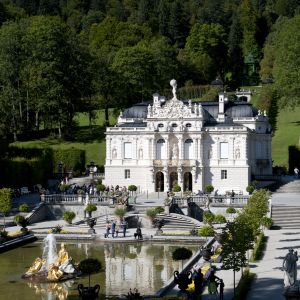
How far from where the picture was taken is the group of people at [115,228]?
45.5 meters

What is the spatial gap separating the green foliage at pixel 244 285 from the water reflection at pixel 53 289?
7004mm

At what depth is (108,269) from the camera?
35.3 metres

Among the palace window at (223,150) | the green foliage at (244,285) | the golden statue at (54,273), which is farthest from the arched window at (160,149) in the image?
the green foliage at (244,285)

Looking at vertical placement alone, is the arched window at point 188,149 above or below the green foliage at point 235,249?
above

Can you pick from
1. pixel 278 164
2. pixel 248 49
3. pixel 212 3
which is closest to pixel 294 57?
pixel 278 164

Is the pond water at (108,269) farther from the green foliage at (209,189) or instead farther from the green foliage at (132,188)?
the green foliage at (209,189)

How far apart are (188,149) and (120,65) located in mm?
29621

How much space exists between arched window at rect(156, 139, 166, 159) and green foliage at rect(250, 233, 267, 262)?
24.8m

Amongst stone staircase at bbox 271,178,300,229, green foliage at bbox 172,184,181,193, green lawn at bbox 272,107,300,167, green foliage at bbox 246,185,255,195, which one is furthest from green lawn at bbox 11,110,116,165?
stone staircase at bbox 271,178,300,229

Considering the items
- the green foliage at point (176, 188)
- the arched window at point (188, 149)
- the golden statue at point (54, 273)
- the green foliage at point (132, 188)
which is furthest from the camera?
the arched window at point (188, 149)

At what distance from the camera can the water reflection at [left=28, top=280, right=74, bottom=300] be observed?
29.5m

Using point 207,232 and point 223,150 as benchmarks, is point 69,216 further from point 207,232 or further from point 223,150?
point 223,150

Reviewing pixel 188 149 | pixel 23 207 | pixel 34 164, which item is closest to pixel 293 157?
pixel 188 149

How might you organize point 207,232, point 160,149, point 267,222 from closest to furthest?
point 207,232, point 267,222, point 160,149
